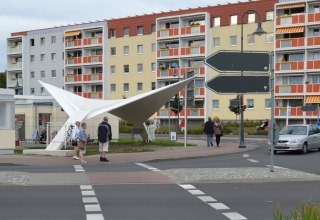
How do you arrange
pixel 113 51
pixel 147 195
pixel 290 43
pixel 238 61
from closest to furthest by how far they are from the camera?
pixel 147 195, pixel 238 61, pixel 290 43, pixel 113 51

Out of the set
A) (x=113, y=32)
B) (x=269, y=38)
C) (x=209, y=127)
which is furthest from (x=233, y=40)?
(x=209, y=127)

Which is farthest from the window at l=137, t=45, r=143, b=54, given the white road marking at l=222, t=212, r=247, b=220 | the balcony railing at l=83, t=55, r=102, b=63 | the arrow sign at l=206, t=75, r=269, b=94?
the white road marking at l=222, t=212, r=247, b=220

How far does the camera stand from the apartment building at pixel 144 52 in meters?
65.9

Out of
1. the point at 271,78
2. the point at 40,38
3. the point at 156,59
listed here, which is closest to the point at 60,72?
the point at 40,38

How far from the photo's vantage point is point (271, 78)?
52.4ft

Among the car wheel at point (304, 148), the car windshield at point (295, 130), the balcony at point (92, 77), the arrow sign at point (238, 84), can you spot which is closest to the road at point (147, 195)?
the arrow sign at point (238, 84)

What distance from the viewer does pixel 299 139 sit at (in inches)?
1078

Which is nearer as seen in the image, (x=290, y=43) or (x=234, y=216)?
(x=234, y=216)

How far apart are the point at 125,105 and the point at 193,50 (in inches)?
1514

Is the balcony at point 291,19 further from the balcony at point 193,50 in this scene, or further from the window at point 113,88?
the window at point 113,88

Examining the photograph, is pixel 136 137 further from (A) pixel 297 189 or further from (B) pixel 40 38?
(B) pixel 40 38

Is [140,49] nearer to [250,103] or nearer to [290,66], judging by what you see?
[250,103]

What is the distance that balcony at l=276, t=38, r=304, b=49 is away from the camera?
59250 millimetres

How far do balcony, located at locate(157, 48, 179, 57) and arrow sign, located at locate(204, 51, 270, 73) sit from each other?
53775 mm
